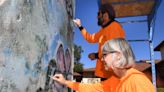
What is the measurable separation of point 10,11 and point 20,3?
0.13 m

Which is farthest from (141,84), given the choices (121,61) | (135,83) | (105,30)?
(105,30)

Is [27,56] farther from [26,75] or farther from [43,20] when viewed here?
[43,20]

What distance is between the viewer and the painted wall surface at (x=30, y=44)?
208 cm

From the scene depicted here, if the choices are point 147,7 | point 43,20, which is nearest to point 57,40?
point 43,20

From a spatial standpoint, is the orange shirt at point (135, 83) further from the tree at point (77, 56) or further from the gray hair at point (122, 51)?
the tree at point (77, 56)

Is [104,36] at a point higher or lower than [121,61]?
higher

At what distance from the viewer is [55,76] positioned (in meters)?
3.10

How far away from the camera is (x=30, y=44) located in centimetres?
237

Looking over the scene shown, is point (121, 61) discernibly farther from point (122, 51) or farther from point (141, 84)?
point (141, 84)

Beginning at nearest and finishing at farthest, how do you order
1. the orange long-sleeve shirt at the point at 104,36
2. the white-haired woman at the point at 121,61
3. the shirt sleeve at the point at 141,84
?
the shirt sleeve at the point at 141,84 < the white-haired woman at the point at 121,61 < the orange long-sleeve shirt at the point at 104,36

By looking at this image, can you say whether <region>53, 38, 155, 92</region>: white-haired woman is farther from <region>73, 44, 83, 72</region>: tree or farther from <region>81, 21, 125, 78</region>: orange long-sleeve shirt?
<region>73, 44, 83, 72</region>: tree

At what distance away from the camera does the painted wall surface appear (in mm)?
2078

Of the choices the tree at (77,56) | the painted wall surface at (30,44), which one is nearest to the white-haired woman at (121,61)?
the painted wall surface at (30,44)

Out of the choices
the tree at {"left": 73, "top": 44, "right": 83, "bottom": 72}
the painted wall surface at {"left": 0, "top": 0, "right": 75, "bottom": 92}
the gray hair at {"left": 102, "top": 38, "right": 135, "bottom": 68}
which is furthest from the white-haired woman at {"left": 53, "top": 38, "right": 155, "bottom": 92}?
the tree at {"left": 73, "top": 44, "right": 83, "bottom": 72}
